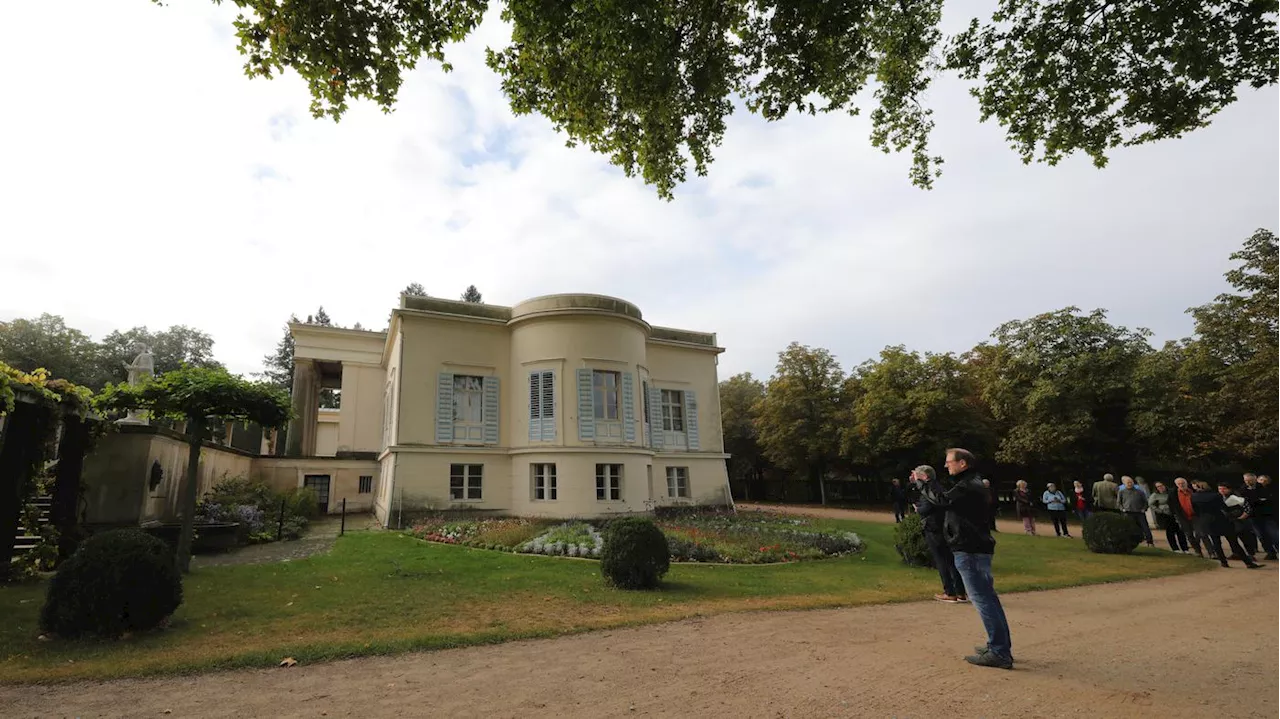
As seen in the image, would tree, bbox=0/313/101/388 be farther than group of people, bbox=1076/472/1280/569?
Yes

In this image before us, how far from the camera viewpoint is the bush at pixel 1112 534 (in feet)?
42.5

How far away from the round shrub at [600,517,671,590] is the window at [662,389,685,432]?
13.9m

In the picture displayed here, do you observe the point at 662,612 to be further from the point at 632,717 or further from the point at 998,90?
the point at 998,90

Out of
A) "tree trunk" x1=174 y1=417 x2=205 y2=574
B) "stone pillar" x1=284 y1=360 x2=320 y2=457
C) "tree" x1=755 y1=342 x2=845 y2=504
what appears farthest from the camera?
"tree" x1=755 y1=342 x2=845 y2=504

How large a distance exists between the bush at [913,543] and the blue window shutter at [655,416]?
10967mm

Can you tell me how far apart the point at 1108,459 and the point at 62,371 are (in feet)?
192

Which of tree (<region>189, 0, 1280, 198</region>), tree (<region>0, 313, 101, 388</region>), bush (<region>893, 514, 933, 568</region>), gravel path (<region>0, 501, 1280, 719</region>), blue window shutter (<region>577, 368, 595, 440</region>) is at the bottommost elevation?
gravel path (<region>0, 501, 1280, 719</region>)

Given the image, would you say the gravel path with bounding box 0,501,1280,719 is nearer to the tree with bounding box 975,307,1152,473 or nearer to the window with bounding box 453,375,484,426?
the window with bounding box 453,375,484,426

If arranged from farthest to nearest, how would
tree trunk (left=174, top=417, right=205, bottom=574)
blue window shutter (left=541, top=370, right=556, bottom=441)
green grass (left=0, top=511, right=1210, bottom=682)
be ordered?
blue window shutter (left=541, top=370, right=556, bottom=441) → tree trunk (left=174, top=417, right=205, bottom=574) → green grass (left=0, top=511, right=1210, bottom=682)

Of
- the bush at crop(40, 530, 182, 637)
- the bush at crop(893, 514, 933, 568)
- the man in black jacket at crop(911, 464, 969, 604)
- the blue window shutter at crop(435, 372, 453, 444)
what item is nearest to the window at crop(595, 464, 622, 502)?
the blue window shutter at crop(435, 372, 453, 444)

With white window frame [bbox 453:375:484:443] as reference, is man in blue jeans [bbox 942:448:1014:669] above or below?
below

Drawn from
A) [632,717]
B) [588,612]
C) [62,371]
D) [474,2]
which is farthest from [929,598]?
[62,371]

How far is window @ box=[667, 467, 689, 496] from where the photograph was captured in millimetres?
22344

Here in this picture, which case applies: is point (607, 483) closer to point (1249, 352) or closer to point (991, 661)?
point (991, 661)
